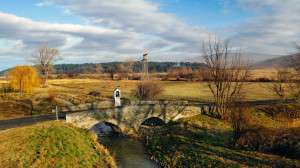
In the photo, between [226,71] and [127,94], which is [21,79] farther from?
[226,71]

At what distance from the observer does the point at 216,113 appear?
27.3m

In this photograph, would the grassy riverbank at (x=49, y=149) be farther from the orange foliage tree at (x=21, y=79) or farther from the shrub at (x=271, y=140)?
the orange foliage tree at (x=21, y=79)

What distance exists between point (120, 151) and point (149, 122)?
905cm

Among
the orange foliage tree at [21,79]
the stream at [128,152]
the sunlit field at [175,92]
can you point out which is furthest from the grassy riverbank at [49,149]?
the orange foliage tree at [21,79]

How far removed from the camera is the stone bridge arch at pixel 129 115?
20.2 metres

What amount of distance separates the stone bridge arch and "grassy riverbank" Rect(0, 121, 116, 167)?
2371mm

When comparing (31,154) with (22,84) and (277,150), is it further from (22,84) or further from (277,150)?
(22,84)

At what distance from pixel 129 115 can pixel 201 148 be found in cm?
870

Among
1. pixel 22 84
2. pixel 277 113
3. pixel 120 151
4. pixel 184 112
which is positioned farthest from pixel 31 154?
pixel 22 84

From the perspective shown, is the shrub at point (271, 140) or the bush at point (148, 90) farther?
the bush at point (148, 90)

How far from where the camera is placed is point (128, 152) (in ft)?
61.9

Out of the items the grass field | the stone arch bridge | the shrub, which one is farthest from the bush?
the shrub

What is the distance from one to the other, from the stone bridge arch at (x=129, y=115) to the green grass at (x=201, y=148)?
1.22m

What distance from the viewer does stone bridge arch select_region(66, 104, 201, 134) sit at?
20.2m
